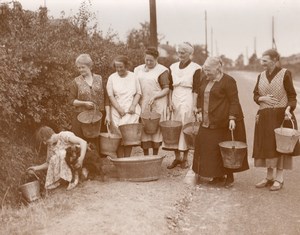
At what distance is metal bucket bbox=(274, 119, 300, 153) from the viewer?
26.6ft

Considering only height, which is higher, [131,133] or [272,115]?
[272,115]

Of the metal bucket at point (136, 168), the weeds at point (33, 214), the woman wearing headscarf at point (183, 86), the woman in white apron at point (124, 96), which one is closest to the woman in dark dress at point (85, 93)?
the woman in white apron at point (124, 96)

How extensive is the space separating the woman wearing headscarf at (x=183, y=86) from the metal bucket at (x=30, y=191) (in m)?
2.48

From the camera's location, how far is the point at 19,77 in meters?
8.69

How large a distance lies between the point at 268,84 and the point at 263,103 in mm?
298

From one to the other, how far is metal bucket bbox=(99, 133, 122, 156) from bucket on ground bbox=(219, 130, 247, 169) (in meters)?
1.66

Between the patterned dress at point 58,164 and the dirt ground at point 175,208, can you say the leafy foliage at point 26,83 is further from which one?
the dirt ground at point 175,208

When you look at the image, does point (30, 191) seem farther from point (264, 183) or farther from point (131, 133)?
point (264, 183)

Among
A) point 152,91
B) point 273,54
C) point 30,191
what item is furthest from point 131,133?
point 273,54

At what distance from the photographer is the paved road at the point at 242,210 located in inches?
266

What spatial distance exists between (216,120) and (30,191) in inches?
111

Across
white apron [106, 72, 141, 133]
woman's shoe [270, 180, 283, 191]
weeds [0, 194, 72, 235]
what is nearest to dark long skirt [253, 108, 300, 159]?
woman's shoe [270, 180, 283, 191]

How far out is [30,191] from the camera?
818cm

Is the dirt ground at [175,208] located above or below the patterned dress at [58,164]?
below
